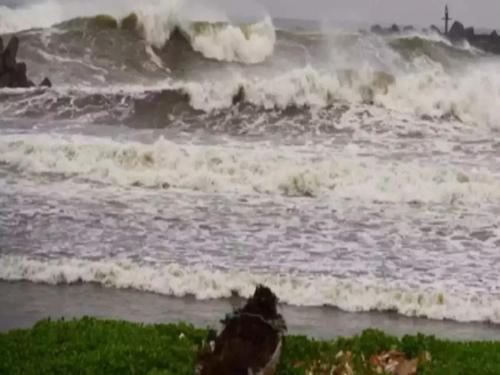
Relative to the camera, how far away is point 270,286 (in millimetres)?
4422

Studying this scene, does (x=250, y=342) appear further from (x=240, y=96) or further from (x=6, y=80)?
(x=6, y=80)

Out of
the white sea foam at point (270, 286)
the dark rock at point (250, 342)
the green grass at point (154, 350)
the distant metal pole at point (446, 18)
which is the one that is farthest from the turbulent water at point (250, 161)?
the dark rock at point (250, 342)

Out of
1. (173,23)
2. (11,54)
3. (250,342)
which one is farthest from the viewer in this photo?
(11,54)

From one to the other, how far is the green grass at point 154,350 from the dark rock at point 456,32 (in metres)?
1.54

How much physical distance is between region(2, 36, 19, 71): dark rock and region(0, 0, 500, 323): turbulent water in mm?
52

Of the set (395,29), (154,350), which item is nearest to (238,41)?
(395,29)

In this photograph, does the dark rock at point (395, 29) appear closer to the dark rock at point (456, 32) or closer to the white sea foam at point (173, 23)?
the dark rock at point (456, 32)

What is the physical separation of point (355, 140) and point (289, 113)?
1.31 feet

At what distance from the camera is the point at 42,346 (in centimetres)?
363

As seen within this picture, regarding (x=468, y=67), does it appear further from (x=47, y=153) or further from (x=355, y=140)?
(x=47, y=153)

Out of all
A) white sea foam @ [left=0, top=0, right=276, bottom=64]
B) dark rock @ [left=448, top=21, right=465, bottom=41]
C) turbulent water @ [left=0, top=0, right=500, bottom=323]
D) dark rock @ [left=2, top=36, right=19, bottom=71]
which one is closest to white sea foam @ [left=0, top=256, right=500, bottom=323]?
turbulent water @ [left=0, top=0, right=500, bottom=323]

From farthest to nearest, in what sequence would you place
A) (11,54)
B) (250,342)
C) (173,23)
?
(11,54) → (173,23) → (250,342)

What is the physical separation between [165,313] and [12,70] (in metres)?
1.51

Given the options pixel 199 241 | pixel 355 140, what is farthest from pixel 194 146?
pixel 355 140
